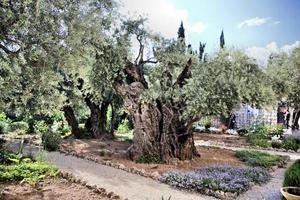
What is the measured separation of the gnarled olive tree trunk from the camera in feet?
41.5

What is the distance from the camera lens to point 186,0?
12461 millimetres

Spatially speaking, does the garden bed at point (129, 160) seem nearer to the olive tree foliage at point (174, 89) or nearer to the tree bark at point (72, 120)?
the olive tree foliage at point (174, 89)

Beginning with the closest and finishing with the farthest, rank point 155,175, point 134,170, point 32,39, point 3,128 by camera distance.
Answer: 1. point 32,39
2. point 155,175
3. point 134,170
4. point 3,128

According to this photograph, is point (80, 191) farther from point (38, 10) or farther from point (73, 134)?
point (73, 134)

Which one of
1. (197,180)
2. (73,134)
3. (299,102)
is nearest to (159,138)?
(197,180)

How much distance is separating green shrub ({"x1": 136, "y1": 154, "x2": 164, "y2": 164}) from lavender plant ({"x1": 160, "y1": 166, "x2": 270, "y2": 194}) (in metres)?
1.82

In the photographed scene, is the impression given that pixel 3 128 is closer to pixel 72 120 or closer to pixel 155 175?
pixel 72 120

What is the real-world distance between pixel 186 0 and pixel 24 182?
7697 millimetres

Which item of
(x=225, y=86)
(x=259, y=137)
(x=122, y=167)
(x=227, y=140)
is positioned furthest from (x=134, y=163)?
(x=259, y=137)

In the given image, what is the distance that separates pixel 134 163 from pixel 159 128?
1509mm

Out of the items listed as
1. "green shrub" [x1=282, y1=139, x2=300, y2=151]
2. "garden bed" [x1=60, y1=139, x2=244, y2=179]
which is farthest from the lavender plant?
"green shrub" [x1=282, y1=139, x2=300, y2=151]

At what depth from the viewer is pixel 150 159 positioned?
12.4 metres

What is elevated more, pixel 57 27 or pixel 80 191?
pixel 57 27

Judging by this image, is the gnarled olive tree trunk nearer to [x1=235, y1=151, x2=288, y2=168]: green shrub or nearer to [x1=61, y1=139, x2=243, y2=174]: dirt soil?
[x1=61, y1=139, x2=243, y2=174]: dirt soil
